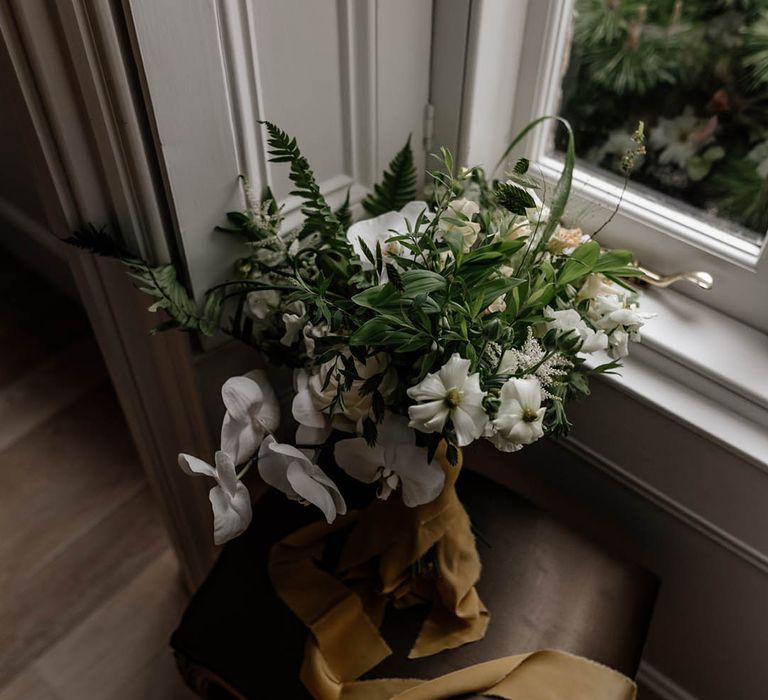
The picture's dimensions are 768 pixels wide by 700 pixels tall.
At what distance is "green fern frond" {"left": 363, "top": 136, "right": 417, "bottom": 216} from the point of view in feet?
2.96

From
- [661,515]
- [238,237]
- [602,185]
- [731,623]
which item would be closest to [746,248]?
[602,185]

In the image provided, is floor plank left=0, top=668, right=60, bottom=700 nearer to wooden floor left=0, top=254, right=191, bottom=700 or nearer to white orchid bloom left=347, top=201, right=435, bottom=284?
wooden floor left=0, top=254, right=191, bottom=700

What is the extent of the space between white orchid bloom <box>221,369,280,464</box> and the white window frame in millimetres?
454

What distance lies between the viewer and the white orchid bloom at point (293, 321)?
732mm

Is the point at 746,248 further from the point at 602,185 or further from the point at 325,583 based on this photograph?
the point at 325,583

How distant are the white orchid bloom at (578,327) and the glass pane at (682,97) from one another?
0.44 meters

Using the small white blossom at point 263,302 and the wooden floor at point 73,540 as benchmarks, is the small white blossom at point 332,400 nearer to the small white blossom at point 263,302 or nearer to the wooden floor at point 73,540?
the small white blossom at point 263,302

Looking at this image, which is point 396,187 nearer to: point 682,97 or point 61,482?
point 682,97

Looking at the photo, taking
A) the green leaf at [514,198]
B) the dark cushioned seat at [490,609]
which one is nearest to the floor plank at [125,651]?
the dark cushioned seat at [490,609]

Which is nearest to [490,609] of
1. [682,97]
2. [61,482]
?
[682,97]

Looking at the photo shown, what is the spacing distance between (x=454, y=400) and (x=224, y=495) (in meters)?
0.24

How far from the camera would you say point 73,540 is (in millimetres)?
1542

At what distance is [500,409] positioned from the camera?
1.99 feet

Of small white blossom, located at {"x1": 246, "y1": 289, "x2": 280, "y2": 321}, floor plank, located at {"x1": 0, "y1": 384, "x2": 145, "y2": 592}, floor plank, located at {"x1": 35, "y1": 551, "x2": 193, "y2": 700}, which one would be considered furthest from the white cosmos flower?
floor plank, located at {"x1": 0, "y1": 384, "x2": 145, "y2": 592}
